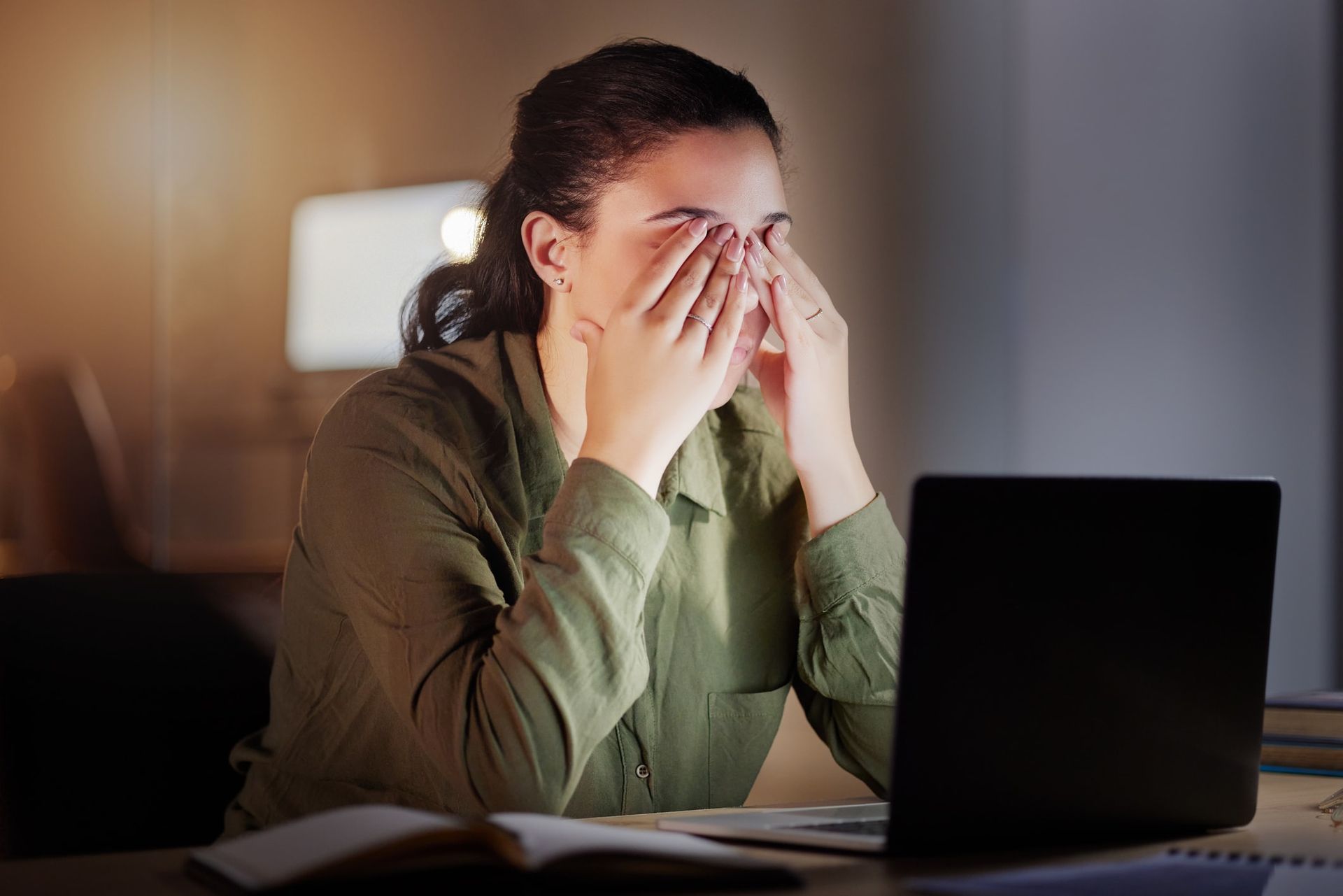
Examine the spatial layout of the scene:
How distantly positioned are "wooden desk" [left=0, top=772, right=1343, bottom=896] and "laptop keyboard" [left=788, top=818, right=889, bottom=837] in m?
0.05

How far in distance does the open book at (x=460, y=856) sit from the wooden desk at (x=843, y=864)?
2cm

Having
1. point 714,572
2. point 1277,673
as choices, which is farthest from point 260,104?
point 1277,673

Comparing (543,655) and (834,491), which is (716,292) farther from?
(543,655)

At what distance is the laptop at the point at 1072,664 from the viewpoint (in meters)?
0.72

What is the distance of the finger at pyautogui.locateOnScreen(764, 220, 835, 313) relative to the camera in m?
1.44

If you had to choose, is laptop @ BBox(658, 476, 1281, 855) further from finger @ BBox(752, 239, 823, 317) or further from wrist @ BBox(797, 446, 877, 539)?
finger @ BBox(752, 239, 823, 317)

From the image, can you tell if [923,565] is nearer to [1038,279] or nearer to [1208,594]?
[1208,594]

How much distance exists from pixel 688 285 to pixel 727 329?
60mm

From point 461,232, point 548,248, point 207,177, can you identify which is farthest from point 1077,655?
point 207,177

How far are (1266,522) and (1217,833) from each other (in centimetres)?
20

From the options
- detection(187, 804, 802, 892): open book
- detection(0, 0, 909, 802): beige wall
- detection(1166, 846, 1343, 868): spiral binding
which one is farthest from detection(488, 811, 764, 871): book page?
detection(0, 0, 909, 802): beige wall

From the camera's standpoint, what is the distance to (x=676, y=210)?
1405 millimetres

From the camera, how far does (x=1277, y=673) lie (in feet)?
7.85

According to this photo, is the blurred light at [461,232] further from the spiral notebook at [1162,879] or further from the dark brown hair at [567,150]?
the spiral notebook at [1162,879]
